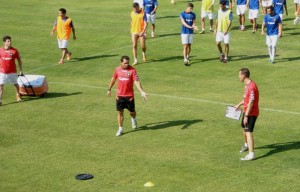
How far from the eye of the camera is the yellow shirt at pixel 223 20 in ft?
93.6

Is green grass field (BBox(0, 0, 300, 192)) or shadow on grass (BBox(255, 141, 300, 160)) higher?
green grass field (BBox(0, 0, 300, 192))

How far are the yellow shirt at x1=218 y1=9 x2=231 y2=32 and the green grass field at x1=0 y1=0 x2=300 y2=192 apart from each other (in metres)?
1.61

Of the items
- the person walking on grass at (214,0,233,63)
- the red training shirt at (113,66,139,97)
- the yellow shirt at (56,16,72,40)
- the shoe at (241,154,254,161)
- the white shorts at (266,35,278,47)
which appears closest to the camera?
the shoe at (241,154,254,161)

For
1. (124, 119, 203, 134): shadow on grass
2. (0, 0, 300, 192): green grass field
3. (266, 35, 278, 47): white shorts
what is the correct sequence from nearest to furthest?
(0, 0, 300, 192): green grass field < (124, 119, 203, 134): shadow on grass < (266, 35, 278, 47): white shorts

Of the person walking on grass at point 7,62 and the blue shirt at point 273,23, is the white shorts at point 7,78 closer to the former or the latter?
the person walking on grass at point 7,62

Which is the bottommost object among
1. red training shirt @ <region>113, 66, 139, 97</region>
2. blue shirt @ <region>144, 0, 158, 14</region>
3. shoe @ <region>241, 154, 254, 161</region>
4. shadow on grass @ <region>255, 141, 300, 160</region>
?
shadow on grass @ <region>255, 141, 300, 160</region>

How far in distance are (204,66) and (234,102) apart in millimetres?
5709

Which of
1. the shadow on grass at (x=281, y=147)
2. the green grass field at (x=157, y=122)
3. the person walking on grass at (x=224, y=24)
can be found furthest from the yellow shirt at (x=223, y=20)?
the shadow on grass at (x=281, y=147)

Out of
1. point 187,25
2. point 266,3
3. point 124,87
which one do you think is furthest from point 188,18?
point 124,87

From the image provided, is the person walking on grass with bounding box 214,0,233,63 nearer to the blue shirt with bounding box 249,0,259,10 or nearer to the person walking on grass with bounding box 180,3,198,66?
Result: the person walking on grass with bounding box 180,3,198,66

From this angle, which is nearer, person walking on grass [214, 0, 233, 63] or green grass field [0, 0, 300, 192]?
green grass field [0, 0, 300, 192]

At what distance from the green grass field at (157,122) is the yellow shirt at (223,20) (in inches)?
63.5

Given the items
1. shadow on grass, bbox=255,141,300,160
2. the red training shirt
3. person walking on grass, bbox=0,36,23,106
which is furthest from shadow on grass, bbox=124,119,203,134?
person walking on grass, bbox=0,36,23,106

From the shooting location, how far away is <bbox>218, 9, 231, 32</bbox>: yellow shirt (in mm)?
28531
